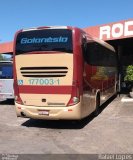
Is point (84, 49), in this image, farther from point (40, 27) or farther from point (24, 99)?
point (24, 99)

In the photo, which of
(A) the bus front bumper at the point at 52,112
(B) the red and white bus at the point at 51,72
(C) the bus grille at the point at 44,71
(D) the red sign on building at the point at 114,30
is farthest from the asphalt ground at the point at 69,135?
(D) the red sign on building at the point at 114,30

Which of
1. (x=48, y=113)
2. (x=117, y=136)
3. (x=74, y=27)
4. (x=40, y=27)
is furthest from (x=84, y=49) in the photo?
(x=117, y=136)

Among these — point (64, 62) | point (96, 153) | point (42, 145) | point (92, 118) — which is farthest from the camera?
point (92, 118)

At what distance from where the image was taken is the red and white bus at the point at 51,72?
11.9 meters

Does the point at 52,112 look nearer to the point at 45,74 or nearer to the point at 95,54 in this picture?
the point at 45,74

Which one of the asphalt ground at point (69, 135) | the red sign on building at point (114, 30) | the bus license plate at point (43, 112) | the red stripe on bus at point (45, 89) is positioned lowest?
the asphalt ground at point (69, 135)

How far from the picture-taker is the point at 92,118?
1430cm

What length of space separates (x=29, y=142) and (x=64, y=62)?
305 centimetres

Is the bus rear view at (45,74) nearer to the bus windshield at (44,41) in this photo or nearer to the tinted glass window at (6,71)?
the bus windshield at (44,41)

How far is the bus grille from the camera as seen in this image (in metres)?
11.9

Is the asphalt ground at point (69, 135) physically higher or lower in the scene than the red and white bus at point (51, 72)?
lower

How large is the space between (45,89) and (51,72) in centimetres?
59

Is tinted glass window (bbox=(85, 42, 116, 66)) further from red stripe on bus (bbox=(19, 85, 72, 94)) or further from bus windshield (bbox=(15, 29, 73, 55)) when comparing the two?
red stripe on bus (bbox=(19, 85, 72, 94))

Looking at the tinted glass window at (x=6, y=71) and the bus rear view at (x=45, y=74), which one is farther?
the tinted glass window at (x=6, y=71)
